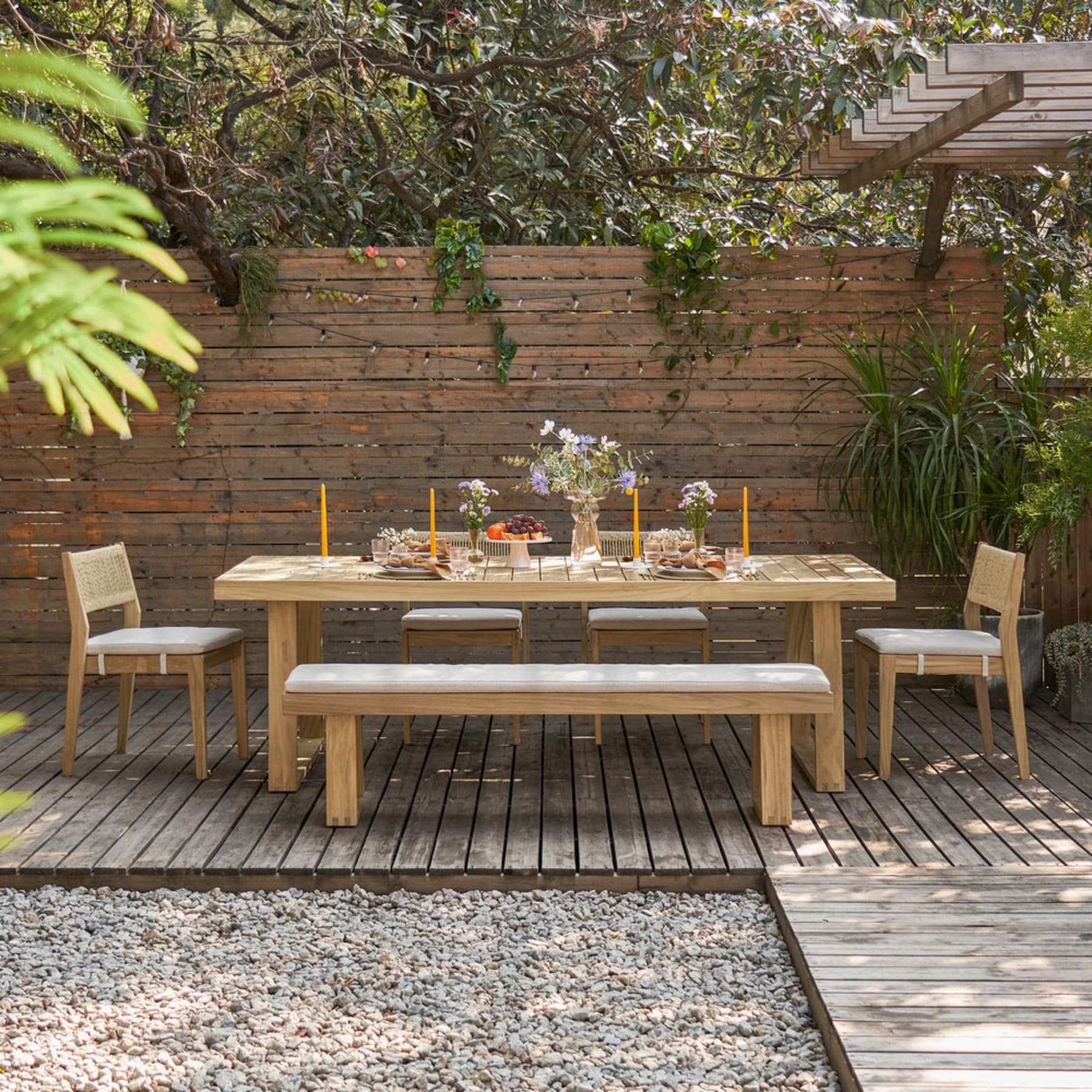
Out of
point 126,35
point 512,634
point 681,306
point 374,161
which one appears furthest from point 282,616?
point 374,161

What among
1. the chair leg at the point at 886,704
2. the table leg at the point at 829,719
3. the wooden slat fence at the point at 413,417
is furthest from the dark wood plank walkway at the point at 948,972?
the wooden slat fence at the point at 413,417

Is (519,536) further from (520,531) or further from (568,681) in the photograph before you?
(568,681)

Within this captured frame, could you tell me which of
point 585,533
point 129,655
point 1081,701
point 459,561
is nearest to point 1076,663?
point 1081,701

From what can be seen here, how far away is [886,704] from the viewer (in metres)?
4.45

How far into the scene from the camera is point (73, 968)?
10.3ft

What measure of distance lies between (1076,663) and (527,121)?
12.9 ft

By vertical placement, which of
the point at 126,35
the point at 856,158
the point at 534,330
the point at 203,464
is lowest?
the point at 203,464

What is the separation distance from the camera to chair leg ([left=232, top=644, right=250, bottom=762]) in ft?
15.6

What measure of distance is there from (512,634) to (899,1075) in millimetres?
2853

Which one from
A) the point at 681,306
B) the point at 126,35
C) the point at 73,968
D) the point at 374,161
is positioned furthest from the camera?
the point at 374,161

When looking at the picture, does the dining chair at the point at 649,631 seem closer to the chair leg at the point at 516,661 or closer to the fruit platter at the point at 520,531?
the chair leg at the point at 516,661

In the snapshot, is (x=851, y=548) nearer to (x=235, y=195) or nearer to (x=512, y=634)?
(x=512, y=634)

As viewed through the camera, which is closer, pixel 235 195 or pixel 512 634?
pixel 512 634

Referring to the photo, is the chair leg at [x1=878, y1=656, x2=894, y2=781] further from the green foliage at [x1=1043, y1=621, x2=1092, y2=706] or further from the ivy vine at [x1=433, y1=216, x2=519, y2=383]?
the ivy vine at [x1=433, y1=216, x2=519, y2=383]
